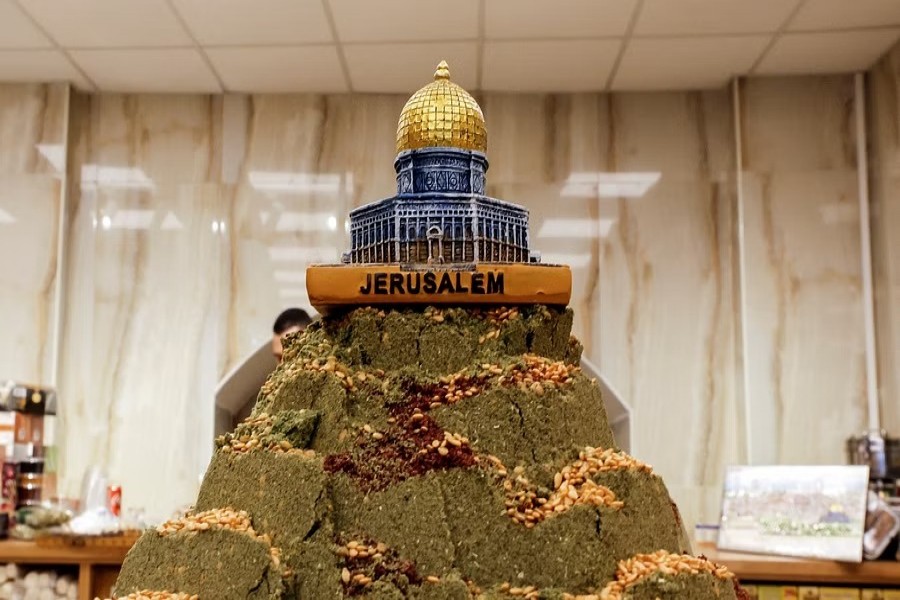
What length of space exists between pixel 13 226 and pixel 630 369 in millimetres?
4333

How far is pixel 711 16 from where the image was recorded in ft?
17.4

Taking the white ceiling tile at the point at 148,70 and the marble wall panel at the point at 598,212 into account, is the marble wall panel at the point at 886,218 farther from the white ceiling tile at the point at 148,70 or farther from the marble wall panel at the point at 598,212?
the white ceiling tile at the point at 148,70

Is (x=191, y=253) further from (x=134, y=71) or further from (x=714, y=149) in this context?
(x=714, y=149)

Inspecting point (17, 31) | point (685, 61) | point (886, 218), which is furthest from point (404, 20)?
point (886, 218)

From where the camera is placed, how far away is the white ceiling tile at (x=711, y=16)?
17.0ft

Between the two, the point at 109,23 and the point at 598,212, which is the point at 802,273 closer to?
the point at 598,212

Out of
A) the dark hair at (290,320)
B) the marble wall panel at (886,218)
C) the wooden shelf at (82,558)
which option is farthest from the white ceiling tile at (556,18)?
the wooden shelf at (82,558)

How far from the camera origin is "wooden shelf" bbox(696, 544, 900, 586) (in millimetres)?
3885

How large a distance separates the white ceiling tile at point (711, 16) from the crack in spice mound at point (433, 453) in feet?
10.9

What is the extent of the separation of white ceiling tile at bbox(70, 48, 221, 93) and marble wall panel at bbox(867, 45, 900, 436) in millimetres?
4367

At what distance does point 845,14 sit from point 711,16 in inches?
30.3

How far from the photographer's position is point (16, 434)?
4.91 m

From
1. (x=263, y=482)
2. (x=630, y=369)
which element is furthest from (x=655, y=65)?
(x=263, y=482)

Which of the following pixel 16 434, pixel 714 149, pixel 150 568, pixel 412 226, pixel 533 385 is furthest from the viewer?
pixel 714 149
